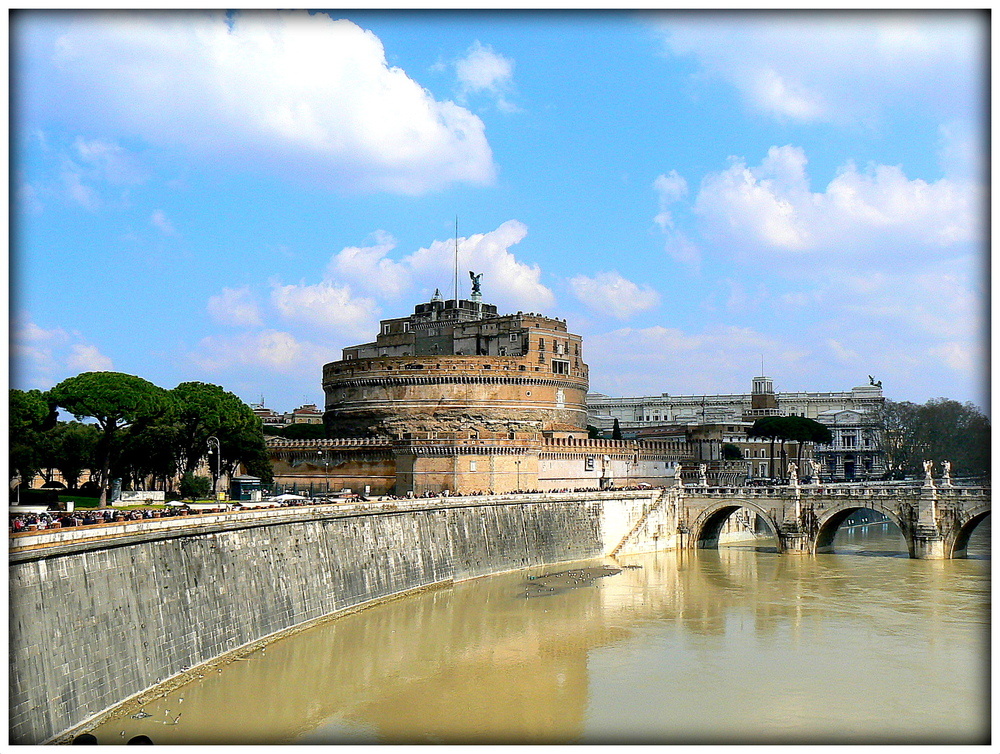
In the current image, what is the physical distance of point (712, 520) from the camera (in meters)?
63.9

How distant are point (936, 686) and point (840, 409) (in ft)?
398

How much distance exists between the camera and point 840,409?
144 metres

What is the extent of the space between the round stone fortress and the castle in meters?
0.08

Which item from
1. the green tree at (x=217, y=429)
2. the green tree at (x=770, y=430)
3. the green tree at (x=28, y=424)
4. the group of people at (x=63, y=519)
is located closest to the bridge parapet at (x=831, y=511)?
the green tree at (x=217, y=429)

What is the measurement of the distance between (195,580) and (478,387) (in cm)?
5009

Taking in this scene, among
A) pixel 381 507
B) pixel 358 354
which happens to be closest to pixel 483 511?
pixel 381 507

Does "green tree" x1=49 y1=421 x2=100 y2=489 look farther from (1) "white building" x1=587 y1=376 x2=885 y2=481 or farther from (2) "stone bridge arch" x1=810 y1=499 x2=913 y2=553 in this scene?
(1) "white building" x1=587 y1=376 x2=885 y2=481

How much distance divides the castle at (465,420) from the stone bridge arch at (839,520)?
724 inches

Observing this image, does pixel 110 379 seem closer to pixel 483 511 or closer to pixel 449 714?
pixel 483 511

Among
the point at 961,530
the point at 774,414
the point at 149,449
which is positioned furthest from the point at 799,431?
the point at 149,449

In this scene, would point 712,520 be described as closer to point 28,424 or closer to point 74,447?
point 74,447

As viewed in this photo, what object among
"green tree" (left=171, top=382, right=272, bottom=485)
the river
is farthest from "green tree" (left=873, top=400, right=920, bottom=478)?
"green tree" (left=171, top=382, right=272, bottom=485)

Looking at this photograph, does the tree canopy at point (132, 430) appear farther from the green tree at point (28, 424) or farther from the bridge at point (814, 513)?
the bridge at point (814, 513)

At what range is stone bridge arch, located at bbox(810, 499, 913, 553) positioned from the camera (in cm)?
5525
